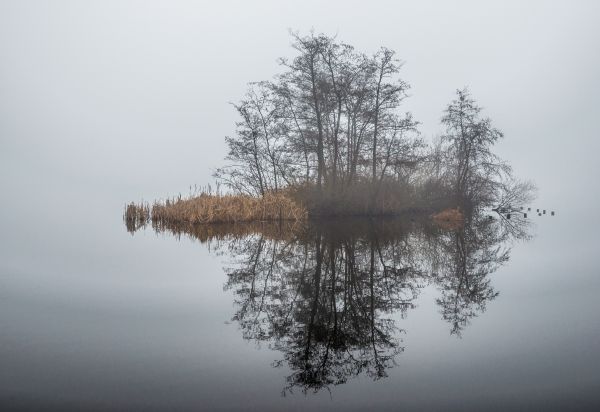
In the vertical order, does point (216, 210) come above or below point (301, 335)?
above

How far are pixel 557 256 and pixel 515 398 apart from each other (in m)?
8.66

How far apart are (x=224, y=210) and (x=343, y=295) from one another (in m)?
16.9

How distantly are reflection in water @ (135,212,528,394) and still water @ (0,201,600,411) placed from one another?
25mm

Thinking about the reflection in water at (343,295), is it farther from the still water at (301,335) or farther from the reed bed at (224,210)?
the reed bed at (224,210)

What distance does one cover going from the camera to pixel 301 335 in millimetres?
4633

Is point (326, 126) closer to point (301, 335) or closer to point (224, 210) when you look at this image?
point (224, 210)

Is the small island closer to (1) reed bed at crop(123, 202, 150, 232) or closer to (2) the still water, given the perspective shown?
(1) reed bed at crop(123, 202, 150, 232)

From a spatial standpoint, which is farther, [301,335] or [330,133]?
[330,133]

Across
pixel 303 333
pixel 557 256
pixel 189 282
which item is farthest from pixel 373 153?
pixel 303 333

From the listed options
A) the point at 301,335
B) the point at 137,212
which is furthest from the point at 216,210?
the point at 301,335

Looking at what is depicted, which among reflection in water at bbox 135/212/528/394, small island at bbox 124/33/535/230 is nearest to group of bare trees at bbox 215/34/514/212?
small island at bbox 124/33/535/230

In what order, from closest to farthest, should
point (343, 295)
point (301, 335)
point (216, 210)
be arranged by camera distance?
point (301, 335)
point (343, 295)
point (216, 210)

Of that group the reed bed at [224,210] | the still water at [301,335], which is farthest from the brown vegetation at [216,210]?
the still water at [301,335]

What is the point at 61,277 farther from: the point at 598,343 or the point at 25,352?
the point at 598,343
